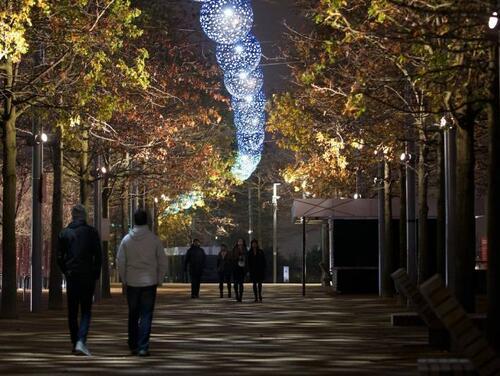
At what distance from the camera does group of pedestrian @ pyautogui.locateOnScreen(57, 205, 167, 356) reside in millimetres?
19875

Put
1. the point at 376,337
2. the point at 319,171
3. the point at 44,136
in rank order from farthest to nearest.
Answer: the point at 319,171 → the point at 44,136 → the point at 376,337

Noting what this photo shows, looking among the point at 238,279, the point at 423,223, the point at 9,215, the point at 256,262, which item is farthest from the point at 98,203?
the point at 9,215

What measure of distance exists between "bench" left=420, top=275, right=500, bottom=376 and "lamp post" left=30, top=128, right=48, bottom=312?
80.4 feet

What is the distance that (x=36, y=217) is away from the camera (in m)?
36.6

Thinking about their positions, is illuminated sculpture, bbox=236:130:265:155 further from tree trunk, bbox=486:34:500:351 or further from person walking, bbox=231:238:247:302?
tree trunk, bbox=486:34:500:351

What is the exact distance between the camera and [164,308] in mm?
40531

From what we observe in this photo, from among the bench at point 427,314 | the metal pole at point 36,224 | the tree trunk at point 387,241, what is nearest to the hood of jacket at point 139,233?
the bench at point 427,314

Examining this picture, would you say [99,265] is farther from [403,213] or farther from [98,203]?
[98,203]

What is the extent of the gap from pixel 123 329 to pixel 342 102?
510 inches

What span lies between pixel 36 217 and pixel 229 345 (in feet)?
47.2

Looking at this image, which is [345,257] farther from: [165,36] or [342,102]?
[342,102]

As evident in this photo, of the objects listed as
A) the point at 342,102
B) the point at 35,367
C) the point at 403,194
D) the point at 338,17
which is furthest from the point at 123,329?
the point at 403,194

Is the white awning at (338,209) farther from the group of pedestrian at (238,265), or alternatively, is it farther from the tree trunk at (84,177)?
the tree trunk at (84,177)

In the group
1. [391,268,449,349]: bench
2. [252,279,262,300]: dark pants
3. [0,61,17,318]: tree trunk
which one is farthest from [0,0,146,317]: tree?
[252,279,262,300]: dark pants
